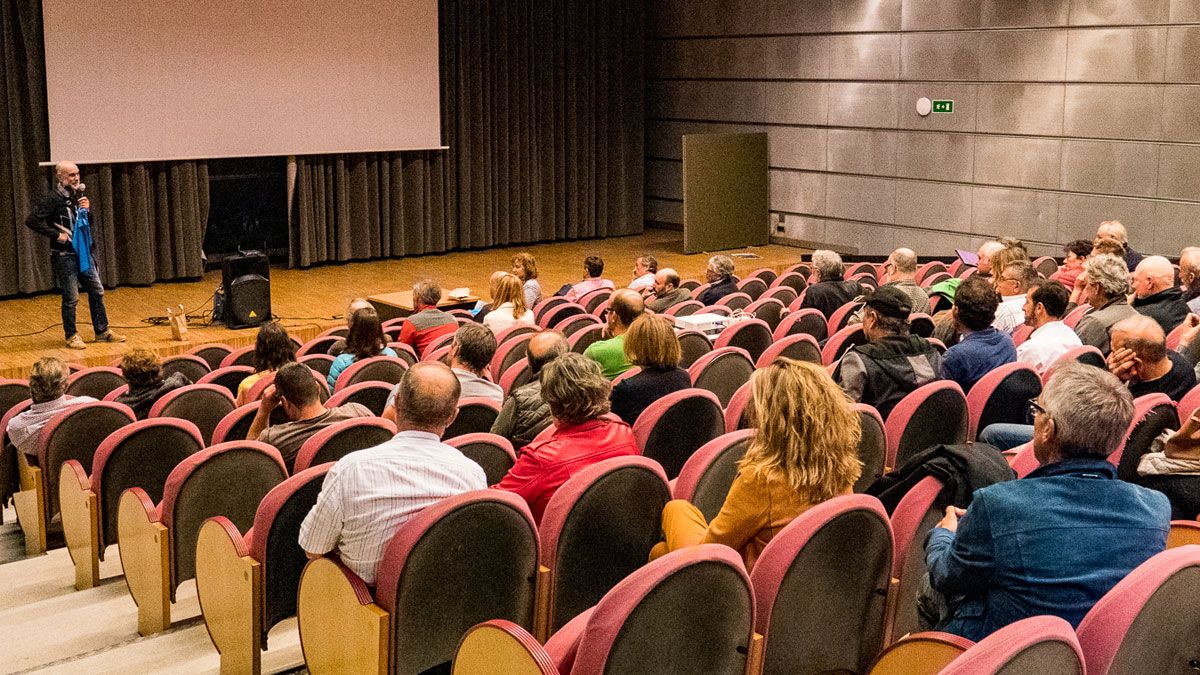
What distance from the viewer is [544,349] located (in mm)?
4340

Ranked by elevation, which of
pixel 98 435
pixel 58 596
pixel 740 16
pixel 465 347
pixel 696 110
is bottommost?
pixel 58 596

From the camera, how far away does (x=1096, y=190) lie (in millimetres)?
11492

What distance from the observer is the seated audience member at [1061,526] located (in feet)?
7.32

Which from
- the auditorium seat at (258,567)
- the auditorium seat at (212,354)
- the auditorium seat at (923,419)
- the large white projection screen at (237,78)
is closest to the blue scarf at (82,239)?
the auditorium seat at (212,354)

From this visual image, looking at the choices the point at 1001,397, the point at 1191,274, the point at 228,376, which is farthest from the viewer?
the point at 1191,274

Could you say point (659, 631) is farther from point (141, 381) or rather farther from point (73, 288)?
point (73, 288)

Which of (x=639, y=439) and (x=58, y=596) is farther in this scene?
(x=58, y=596)

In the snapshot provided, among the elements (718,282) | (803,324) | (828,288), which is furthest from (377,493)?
(718,282)

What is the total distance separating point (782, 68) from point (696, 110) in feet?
5.38

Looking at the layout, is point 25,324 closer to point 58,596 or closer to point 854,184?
point 58,596

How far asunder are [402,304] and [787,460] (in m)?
7.73

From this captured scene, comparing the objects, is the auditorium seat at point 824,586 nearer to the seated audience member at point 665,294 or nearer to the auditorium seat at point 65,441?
the auditorium seat at point 65,441

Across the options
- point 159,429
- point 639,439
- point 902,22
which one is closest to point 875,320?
point 639,439

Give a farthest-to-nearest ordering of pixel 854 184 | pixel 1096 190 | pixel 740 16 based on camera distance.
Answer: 1. pixel 740 16
2. pixel 854 184
3. pixel 1096 190
